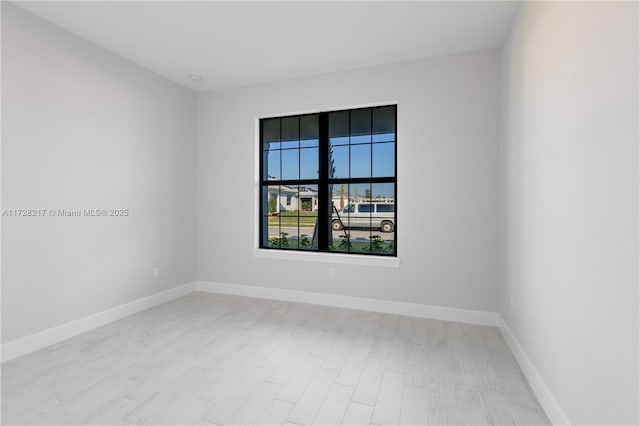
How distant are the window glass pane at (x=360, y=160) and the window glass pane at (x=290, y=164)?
72 centimetres

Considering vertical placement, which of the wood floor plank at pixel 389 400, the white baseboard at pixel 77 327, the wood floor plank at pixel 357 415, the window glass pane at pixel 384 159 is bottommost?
the wood floor plank at pixel 357 415

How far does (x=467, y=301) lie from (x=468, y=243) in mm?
581

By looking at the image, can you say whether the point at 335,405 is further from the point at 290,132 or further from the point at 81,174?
the point at 290,132

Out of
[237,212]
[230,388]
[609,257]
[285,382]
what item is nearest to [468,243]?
[609,257]

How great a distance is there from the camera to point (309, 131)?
151 inches

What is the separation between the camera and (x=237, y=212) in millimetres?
3994

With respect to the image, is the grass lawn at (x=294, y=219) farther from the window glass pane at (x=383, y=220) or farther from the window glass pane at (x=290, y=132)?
the window glass pane at (x=290, y=132)

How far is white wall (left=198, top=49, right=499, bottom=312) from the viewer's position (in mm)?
2994

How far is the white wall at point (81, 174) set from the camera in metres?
2.38

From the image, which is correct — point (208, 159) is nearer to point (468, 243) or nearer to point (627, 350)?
point (468, 243)

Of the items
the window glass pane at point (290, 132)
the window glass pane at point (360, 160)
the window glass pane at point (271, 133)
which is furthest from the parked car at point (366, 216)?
the window glass pane at point (271, 133)

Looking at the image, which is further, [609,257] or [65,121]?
[65,121]

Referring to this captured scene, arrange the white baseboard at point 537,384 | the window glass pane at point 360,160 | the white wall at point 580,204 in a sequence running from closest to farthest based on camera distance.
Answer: the white wall at point 580,204 → the white baseboard at point 537,384 → the window glass pane at point 360,160

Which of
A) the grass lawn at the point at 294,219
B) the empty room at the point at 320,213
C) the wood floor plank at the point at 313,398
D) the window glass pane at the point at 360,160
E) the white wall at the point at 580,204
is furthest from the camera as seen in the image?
the grass lawn at the point at 294,219
